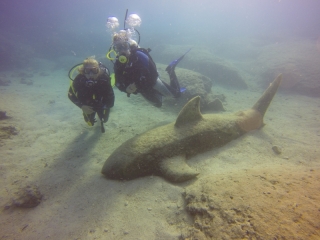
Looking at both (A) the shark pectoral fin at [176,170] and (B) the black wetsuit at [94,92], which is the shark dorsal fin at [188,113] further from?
(B) the black wetsuit at [94,92]

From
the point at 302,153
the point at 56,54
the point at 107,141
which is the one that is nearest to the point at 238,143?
the point at 302,153

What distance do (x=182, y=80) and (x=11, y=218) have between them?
29.5 feet

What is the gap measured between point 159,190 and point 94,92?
393 cm

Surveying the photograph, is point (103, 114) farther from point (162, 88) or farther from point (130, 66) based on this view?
point (162, 88)

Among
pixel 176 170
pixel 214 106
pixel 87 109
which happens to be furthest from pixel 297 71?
pixel 87 109

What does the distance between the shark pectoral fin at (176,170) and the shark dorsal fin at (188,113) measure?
1.06 m

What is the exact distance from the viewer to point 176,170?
3713 millimetres

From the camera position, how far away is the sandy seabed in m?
2.34

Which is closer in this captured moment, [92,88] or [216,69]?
[92,88]

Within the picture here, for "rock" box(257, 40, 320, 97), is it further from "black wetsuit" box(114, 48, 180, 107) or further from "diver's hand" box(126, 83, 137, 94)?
"diver's hand" box(126, 83, 137, 94)

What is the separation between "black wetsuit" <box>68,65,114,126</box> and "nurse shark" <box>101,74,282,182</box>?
6.97 ft

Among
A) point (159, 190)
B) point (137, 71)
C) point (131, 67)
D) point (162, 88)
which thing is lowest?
point (159, 190)

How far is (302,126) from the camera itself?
6.91 meters

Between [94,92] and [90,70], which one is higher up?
[90,70]
